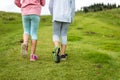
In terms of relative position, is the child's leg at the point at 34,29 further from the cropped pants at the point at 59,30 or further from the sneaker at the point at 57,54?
the sneaker at the point at 57,54

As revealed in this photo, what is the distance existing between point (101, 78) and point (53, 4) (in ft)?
13.1

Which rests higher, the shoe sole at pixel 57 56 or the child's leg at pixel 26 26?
the child's leg at pixel 26 26

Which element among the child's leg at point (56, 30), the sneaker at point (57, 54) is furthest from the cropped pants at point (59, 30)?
the sneaker at point (57, 54)

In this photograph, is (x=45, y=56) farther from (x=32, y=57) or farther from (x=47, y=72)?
(x=47, y=72)

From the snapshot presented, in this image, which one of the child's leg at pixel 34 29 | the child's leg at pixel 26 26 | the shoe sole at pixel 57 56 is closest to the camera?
the shoe sole at pixel 57 56

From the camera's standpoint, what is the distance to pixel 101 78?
1143 centimetres

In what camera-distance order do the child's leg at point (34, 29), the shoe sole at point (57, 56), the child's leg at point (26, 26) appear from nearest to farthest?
the shoe sole at point (57, 56)
the child's leg at point (34, 29)
the child's leg at point (26, 26)

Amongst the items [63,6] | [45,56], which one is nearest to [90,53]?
A: [45,56]

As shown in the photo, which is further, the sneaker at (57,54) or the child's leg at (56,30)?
the child's leg at (56,30)

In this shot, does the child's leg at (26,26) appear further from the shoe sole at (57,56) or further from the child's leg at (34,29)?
the shoe sole at (57,56)

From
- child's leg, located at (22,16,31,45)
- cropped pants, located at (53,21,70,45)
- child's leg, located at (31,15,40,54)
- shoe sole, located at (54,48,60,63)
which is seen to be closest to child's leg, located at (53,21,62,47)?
cropped pants, located at (53,21,70,45)

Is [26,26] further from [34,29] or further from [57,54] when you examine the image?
[57,54]

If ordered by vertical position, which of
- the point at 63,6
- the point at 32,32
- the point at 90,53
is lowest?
the point at 90,53

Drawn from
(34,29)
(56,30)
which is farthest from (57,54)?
(34,29)
